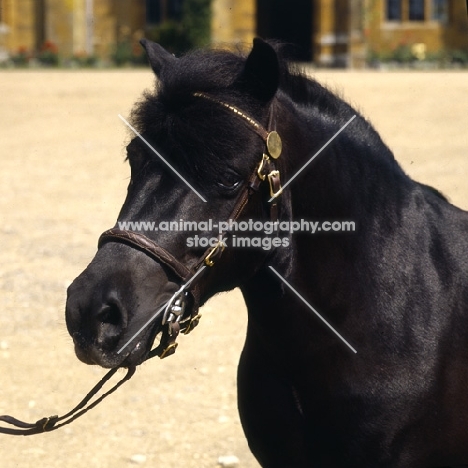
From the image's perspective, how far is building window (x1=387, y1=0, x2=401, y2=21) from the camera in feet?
105

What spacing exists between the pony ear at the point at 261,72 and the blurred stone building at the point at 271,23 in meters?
27.0

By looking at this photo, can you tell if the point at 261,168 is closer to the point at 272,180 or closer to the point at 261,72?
the point at 272,180

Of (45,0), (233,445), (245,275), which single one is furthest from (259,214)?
(45,0)

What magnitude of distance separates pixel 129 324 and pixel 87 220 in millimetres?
8201

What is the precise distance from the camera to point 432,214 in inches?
130

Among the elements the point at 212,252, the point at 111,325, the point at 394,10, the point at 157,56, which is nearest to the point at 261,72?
the point at 157,56

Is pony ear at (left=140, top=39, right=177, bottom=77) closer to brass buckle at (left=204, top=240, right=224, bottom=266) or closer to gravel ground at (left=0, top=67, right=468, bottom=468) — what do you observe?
brass buckle at (left=204, top=240, right=224, bottom=266)

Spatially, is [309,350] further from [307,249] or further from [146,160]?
[146,160]

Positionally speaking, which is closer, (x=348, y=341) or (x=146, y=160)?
(x=146, y=160)

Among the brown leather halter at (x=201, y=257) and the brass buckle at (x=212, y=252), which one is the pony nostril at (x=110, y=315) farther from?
the brass buckle at (x=212, y=252)

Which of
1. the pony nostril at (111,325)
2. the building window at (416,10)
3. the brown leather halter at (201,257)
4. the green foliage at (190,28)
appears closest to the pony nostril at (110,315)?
the pony nostril at (111,325)

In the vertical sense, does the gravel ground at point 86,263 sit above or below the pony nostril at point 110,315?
below

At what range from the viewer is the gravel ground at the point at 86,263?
5.38 metres

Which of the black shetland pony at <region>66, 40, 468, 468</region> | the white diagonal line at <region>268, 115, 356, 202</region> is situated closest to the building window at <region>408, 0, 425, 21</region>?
the black shetland pony at <region>66, 40, 468, 468</region>
